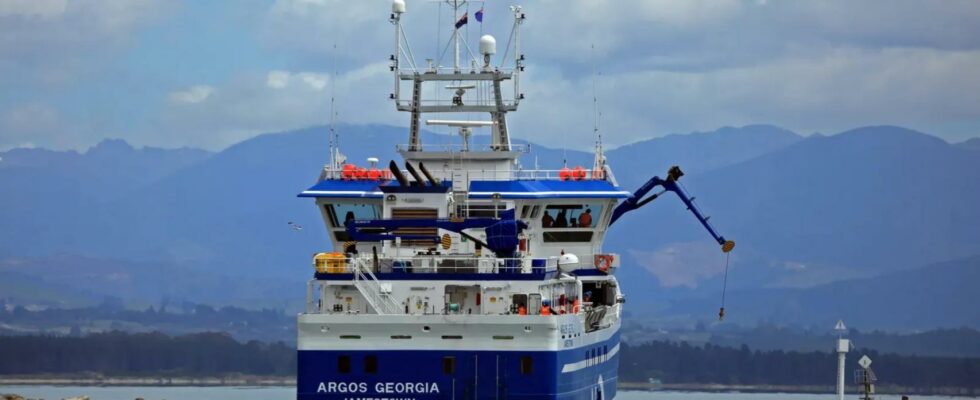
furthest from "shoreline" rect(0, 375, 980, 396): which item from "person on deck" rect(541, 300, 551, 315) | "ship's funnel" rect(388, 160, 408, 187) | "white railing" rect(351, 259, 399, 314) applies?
"white railing" rect(351, 259, 399, 314)

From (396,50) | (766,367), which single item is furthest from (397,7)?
(766,367)

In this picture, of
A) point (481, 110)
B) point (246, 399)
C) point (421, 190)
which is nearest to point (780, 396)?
point (246, 399)

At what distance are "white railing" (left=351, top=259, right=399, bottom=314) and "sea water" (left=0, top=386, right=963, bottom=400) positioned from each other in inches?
1852

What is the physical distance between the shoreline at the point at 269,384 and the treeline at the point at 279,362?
1.97 feet

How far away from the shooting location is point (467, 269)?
5994 cm

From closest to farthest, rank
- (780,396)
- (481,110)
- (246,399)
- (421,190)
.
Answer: (421,190) < (481,110) < (246,399) < (780,396)

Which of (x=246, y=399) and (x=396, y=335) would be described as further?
(x=246, y=399)

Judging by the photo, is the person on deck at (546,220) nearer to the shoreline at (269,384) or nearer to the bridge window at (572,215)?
the bridge window at (572,215)

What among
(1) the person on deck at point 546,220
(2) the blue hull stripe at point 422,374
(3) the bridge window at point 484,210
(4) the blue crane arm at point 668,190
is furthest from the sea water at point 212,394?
(2) the blue hull stripe at point 422,374

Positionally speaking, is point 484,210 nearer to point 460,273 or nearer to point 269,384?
point 460,273

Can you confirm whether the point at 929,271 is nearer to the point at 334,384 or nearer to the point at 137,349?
the point at 137,349

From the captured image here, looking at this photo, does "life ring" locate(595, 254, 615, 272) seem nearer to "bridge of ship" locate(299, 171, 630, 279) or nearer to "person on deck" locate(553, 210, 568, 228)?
"bridge of ship" locate(299, 171, 630, 279)

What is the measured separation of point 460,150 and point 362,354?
15.6 metres

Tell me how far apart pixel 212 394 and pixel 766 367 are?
123 feet
